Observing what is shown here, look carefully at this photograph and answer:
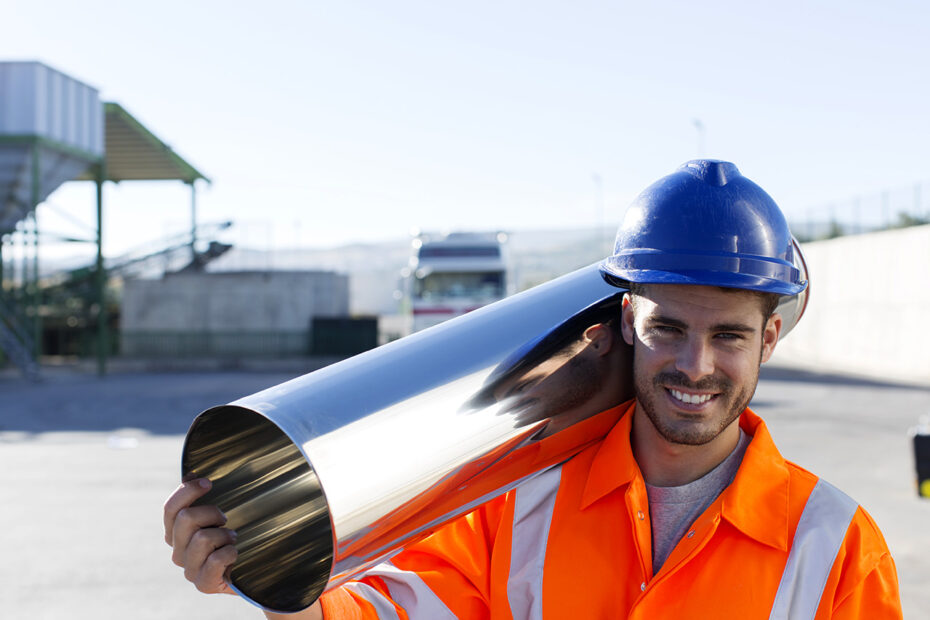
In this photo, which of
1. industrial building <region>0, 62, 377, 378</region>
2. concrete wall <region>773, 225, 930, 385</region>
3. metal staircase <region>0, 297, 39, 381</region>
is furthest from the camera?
industrial building <region>0, 62, 377, 378</region>

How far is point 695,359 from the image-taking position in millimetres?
1647

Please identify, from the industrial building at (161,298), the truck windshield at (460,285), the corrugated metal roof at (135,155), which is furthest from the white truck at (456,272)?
the corrugated metal roof at (135,155)

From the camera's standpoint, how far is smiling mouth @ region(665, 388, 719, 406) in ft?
5.51

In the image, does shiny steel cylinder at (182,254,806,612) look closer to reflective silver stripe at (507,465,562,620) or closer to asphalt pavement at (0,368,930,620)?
reflective silver stripe at (507,465,562,620)

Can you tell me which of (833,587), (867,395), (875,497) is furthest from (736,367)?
(867,395)

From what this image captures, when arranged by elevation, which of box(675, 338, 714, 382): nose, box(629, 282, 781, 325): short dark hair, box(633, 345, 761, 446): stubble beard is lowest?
box(633, 345, 761, 446): stubble beard

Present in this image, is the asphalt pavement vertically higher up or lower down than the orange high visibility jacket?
lower down

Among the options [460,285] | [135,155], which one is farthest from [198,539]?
[135,155]

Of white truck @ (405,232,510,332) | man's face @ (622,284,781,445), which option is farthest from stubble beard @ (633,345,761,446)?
white truck @ (405,232,510,332)

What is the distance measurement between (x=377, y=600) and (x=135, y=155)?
89.6ft

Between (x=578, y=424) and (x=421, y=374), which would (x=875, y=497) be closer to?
(x=578, y=424)

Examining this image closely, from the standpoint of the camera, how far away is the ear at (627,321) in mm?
1767

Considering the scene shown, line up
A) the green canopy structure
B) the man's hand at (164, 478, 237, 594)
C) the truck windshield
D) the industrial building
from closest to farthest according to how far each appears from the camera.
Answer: the man's hand at (164, 478, 237, 594), the truck windshield, the green canopy structure, the industrial building

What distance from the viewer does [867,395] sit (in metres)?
15.2
